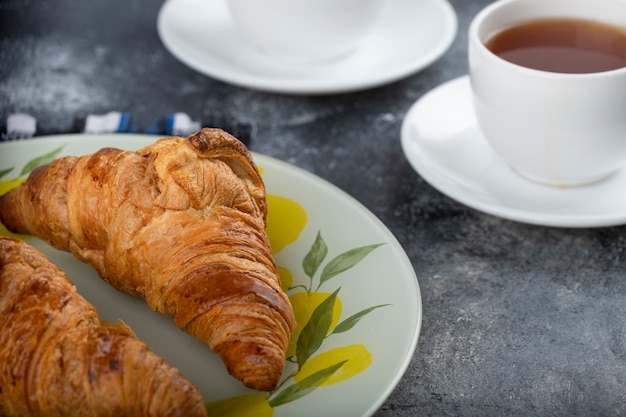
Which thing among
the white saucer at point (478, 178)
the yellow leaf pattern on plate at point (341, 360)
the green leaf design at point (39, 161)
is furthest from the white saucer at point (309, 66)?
the yellow leaf pattern on plate at point (341, 360)

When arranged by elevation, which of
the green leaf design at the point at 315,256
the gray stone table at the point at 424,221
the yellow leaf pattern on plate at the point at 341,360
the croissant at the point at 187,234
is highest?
the croissant at the point at 187,234

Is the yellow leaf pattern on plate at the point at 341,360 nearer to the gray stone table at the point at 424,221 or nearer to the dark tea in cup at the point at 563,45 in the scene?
the gray stone table at the point at 424,221

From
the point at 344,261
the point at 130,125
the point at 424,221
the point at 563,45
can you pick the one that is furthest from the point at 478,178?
the point at 130,125

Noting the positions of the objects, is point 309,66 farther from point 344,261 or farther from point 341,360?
point 341,360

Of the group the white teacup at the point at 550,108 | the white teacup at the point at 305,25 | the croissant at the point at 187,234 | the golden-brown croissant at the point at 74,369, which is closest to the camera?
the golden-brown croissant at the point at 74,369

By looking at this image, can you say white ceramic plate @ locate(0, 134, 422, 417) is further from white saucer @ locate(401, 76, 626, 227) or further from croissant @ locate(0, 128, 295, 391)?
white saucer @ locate(401, 76, 626, 227)

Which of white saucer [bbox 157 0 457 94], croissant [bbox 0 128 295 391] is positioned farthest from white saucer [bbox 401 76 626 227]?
croissant [bbox 0 128 295 391]

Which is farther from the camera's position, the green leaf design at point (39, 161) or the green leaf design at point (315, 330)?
the green leaf design at point (39, 161)
